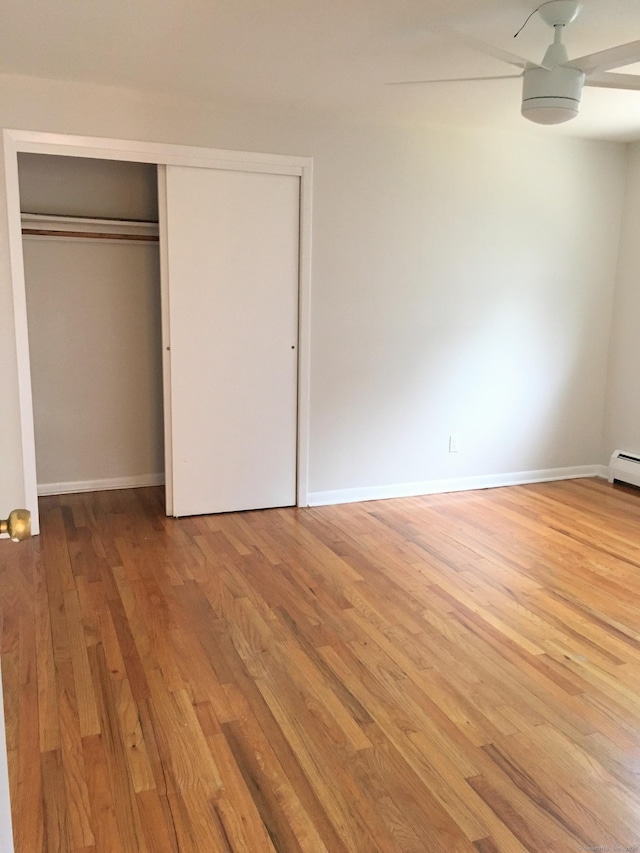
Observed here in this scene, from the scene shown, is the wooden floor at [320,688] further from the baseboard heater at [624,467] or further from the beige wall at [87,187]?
the beige wall at [87,187]

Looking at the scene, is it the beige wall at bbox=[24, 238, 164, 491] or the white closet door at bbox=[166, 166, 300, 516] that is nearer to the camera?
the white closet door at bbox=[166, 166, 300, 516]

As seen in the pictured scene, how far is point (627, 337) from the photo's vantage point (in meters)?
5.06

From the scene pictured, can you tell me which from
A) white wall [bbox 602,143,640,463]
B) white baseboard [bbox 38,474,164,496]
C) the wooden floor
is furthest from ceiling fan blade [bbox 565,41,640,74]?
white baseboard [bbox 38,474,164,496]

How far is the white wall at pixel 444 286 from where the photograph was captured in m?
4.17

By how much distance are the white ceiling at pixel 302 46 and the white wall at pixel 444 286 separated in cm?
28

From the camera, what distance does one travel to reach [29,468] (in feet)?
12.3

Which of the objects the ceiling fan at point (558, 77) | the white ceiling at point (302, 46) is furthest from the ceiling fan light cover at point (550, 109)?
the white ceiling at point (302, 46)

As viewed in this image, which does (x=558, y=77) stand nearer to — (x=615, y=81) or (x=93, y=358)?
(x=615, y=81)

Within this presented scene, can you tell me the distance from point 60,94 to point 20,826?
3333 mm

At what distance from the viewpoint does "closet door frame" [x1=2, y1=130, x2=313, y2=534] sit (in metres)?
3.54

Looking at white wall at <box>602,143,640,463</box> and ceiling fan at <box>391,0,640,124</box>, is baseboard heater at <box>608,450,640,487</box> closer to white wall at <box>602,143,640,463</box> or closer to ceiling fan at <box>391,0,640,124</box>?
white wall at <box>602,143,640,463</box>

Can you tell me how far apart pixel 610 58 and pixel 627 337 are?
121 inches

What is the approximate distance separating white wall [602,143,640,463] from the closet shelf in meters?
3.40

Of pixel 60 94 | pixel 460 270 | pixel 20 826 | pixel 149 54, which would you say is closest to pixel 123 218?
pixel 60 94
